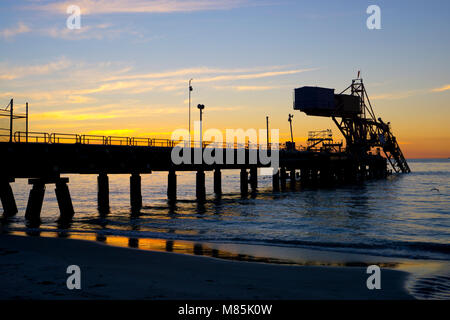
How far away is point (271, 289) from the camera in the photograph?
11.5 m

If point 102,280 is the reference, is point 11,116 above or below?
above

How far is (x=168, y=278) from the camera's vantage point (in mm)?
12641

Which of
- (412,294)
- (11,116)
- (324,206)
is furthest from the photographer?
(324,206)

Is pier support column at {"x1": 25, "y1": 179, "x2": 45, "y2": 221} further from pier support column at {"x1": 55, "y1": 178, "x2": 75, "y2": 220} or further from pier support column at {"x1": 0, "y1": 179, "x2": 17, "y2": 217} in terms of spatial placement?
pier support column at {"x1": 0, "y1": 179, "x2": 17, "y2": 217}

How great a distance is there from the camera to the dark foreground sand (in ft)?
35.7

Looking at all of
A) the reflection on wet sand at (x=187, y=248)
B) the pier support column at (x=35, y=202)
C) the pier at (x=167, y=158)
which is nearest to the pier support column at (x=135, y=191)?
the pier at (x=167, y=158)

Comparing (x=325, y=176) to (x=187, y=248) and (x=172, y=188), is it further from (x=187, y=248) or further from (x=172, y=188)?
(x=187, y=248)

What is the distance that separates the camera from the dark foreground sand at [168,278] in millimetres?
10883

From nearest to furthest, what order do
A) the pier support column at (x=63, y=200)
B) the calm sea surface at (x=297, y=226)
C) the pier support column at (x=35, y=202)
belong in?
the calm sea surface at (x=297, y=226), the pier support column at (x=35, y=202), the pier support column at (x=63, y=200)

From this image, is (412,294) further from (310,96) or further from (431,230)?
(310,96)

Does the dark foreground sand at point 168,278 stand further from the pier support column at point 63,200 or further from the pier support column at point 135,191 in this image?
the pier support column at point 135,191

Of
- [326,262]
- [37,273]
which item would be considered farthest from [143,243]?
[326,262]
